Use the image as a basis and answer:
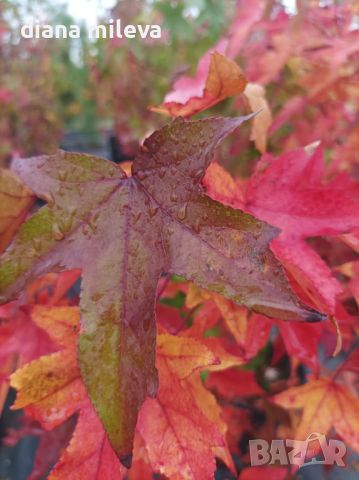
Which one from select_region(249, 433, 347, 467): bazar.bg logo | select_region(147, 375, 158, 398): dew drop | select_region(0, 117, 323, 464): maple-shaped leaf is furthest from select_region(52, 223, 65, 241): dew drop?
select_region(249, 433, 347, 467): bazar.bg logo

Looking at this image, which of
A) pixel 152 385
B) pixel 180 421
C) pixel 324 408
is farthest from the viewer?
pixel 324 408

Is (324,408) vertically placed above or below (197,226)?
below

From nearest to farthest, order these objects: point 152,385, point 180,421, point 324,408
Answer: point 152,385, point 180,421, point 324,408

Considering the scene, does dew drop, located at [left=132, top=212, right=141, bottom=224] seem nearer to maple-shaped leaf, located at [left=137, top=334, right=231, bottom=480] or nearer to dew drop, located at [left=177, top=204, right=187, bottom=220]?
dew drop, located at [left=177, top=204, right=187, bottom=220]

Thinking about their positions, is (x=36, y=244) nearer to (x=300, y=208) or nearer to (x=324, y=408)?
(x=300, y=208)

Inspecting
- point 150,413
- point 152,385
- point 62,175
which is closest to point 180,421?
point 150,413

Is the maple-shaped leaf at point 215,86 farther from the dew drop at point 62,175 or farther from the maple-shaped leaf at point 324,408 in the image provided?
the maple-shaped leaf at point 324,408

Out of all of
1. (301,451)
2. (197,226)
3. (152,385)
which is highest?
(197,226)
